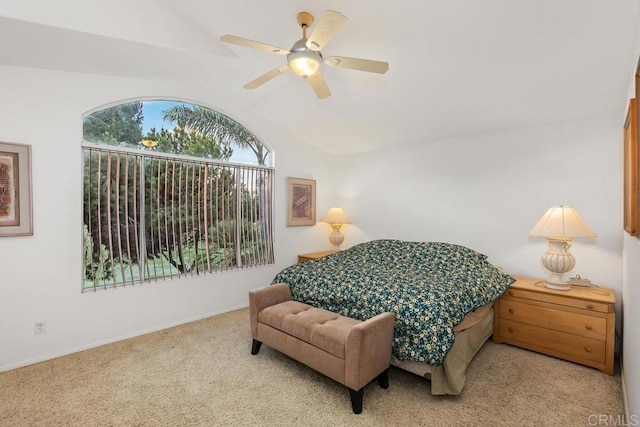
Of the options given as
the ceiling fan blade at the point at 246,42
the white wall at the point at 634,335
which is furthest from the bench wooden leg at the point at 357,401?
the ceiling fan blade at the point at 246,42

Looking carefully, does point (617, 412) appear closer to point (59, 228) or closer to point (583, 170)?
point (583, 170)

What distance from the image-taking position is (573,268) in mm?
3023

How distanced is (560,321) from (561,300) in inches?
7.0

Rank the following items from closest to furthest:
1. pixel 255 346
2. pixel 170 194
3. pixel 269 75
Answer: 1. pixel 269 75
2. pixel 255 346
3. pixel 170 194

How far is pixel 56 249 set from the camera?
9.02 feet

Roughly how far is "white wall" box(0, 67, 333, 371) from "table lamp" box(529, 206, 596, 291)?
3.86 m

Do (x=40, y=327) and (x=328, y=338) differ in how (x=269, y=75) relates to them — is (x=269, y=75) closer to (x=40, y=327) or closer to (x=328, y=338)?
(x=328, y=338)

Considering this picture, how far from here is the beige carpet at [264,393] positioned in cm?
195

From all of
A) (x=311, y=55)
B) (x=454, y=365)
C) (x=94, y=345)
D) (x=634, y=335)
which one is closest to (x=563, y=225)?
(x=634, y=335)

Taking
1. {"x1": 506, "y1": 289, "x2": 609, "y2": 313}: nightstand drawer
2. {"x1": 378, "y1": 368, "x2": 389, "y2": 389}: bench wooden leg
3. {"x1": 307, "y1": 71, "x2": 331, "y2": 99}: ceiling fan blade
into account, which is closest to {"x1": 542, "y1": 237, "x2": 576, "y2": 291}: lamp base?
{"x1": 506, "y1": 289, "x2": 609, "y2": 313}: nightstand drawer

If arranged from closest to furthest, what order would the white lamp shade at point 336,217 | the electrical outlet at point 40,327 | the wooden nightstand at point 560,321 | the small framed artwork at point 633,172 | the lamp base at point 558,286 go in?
the small framed artwork at point 633,172, the wooden nightstand at point 560,321, the electrical outlet at point 40,327, the lamp base at point 558,286, the white lamp shade at point 336,217

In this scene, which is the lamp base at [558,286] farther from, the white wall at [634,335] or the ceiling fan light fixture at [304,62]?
the ceiling fan light fixture at [304,62]

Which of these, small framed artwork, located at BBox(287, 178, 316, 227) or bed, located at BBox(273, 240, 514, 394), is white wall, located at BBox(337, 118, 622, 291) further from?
small framed artwork, located at BBox(287, 178, 316, 227)

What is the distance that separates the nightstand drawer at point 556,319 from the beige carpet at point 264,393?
291 mm
